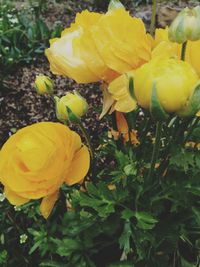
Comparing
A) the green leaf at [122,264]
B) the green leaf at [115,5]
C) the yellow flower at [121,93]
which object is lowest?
the green leaf at [122,264]

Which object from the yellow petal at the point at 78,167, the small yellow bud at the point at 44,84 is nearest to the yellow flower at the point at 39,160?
the yellow petal at the point at 78,167

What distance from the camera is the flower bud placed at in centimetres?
73

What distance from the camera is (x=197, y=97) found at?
2.34 feet

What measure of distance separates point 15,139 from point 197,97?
36 centimetres

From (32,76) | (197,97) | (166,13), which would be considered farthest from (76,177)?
(166,13)

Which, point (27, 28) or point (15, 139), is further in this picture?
point (27, 28)

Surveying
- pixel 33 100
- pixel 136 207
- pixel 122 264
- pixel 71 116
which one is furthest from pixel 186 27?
pixel 33 100

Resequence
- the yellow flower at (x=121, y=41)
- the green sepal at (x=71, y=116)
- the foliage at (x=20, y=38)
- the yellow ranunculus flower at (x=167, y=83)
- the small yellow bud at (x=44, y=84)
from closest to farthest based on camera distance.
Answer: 1. the yellow ranunculus flower at (x=167, y=83)
2. the yellow flower at (x=121, y=41)
3. the green sepal at (x=71, y=116)
4. the small yellow bud at (x=44, y=84)
5. the foliage at (x=20, y=38)

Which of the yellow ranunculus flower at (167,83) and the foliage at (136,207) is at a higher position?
the yellow ranunculus flower at (167,83)

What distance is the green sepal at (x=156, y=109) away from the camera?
2.27 ft

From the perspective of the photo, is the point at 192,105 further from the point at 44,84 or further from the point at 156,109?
the point at 44,84

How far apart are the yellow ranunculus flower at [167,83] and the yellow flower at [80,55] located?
12cm

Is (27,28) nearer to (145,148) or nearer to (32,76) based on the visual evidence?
(32,76)

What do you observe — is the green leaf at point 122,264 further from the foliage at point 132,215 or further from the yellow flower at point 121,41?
the yellow flower at point 121,41
